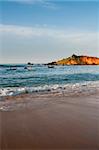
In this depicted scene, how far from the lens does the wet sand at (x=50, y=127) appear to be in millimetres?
4926

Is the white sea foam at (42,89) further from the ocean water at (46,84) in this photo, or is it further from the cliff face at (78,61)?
the cliff face at (78,61)

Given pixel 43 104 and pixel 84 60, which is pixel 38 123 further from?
pixel 84 60

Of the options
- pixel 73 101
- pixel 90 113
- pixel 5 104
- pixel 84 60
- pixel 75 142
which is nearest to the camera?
pixel 75 142

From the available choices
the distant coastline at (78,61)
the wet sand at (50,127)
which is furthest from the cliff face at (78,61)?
the wet sand at (50,127)

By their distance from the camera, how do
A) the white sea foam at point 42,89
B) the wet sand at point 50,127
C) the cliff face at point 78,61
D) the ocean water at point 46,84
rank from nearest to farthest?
the wet sand at point 50,127 < the white sea foam at point 42,89 < the ocean water at point 46,84 < the cliff face at point 78,61

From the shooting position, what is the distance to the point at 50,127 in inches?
239

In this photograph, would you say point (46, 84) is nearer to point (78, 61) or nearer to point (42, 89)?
point (42, 89)

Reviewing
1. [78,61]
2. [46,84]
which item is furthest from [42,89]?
[78,61]

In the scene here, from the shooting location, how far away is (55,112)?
7.83 m

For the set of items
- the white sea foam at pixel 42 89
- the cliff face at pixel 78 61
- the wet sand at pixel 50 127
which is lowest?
the wet sand at pixel 50 127

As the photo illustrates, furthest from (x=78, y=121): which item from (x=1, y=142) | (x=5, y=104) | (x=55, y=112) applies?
(x=5, y=104)

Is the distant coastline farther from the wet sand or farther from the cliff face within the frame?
the wet sand

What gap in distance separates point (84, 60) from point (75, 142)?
104429mm

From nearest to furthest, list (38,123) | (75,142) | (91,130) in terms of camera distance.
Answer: (75,142)
(91,130)
(38,123)
